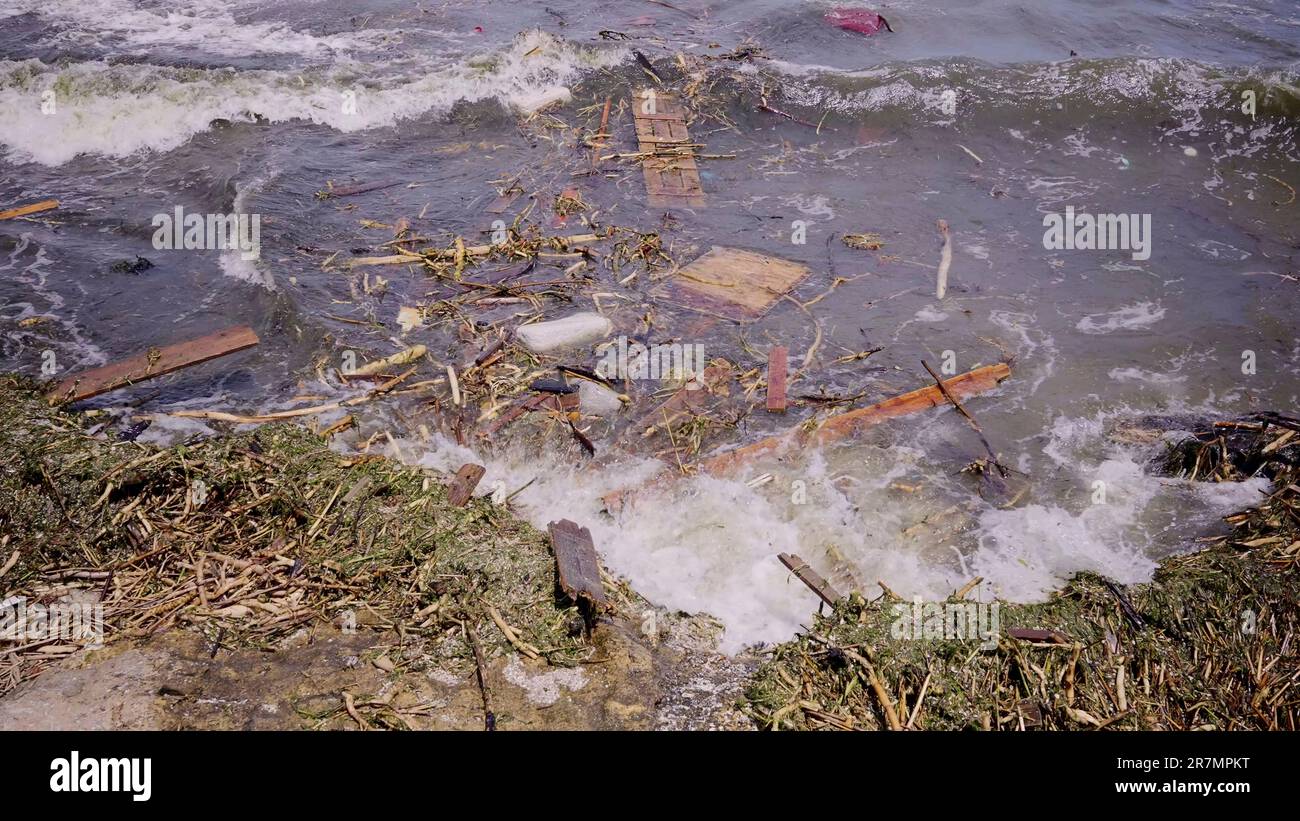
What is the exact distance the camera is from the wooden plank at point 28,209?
8410 mm

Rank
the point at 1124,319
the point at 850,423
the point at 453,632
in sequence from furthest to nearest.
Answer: the point at 1124,319 < the point at 850,423 < the point at 453,632

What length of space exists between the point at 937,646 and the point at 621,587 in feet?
5.80

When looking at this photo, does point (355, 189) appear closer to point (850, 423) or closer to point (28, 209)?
point (28, 209)

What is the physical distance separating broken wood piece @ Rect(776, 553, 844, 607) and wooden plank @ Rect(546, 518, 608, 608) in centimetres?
117

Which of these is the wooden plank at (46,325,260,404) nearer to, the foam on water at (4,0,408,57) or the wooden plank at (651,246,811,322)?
the wooden plank at (651,246,811,322)

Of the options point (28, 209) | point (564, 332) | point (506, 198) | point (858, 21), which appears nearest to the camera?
point (564, 332)

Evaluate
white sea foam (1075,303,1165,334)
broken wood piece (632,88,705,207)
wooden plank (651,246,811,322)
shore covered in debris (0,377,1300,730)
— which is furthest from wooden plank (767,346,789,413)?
broken wood piece (632,88,705,207)

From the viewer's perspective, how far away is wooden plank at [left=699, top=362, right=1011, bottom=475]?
18.8ft

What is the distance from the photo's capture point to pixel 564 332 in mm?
6754

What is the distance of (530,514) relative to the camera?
16.9 ft

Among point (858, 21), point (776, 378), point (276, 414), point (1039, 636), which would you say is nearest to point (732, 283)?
point (776, 378)

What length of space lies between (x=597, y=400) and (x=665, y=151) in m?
5.27
